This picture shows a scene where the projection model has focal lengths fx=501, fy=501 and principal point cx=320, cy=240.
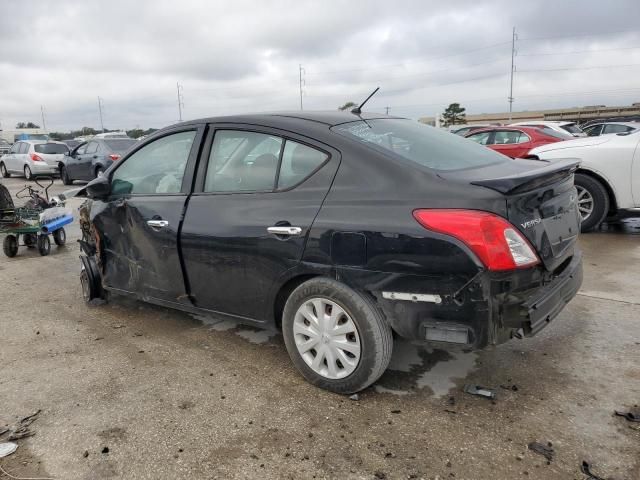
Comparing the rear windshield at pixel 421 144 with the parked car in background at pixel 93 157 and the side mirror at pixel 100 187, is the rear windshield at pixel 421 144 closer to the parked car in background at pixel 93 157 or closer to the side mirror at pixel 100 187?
the side mirror at pixel 100 187

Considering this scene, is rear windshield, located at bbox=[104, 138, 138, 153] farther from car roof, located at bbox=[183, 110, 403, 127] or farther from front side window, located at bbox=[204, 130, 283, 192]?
front side window, located at bbox=[204, 130, 283, 192]

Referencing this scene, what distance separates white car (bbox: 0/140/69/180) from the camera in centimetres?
1862

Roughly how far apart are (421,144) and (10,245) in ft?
20.1

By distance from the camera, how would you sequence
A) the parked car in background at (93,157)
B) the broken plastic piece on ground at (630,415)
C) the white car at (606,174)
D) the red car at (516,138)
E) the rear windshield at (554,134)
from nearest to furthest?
1. the broken plastic piece on ground at (630,415)
2. the white car at (606,174)
3. the red car at (516,138)
4. the rear windshield at (554,134)
5. the parked car in background at (93,157)

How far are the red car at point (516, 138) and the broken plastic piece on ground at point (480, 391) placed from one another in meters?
8.74

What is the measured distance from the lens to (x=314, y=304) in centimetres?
290

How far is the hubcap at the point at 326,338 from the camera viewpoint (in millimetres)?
2822

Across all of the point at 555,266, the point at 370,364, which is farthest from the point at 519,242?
the point at 370,364

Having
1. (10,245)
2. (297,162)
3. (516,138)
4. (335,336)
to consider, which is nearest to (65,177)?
(10,245)

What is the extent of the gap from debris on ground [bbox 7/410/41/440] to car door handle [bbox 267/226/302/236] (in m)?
1.70

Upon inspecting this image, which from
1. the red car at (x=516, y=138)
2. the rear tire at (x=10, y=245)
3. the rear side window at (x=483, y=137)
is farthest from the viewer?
the rear side window at (x=483, y=137)

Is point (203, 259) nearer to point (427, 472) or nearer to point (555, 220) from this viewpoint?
point (427, 472)

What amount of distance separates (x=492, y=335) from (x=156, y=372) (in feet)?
7.11

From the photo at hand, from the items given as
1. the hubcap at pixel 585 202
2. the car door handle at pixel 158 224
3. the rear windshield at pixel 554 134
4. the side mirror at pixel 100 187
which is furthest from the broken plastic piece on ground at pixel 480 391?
the rear windshield at pixel 554 134
